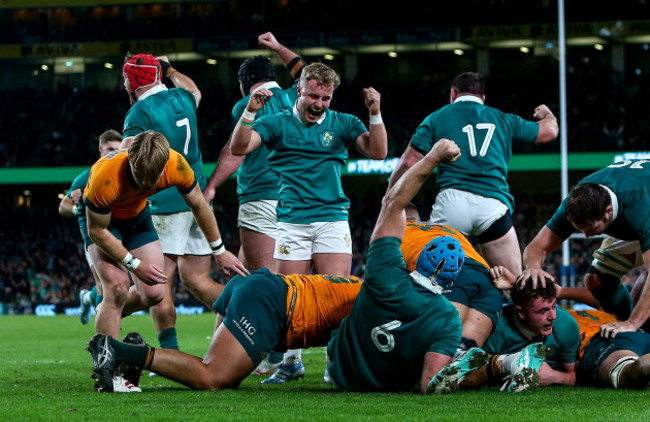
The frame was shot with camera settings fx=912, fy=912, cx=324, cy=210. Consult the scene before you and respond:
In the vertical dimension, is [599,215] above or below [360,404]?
above

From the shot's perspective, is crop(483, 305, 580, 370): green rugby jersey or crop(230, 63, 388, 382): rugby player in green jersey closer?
crop(483, 305, 580, 370): green rugby jersey

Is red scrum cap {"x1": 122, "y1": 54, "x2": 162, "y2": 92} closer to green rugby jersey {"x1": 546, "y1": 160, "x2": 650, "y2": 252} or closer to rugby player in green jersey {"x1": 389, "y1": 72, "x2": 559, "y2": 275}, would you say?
rugby player in green jersey {"x1": 389, "y1": 72, "x2": 559, "y2": 275}

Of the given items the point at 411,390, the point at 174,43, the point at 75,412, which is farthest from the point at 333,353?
the point at 174,43

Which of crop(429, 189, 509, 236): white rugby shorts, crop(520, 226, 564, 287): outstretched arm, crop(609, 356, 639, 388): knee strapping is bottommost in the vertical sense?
crop(609, 356, 639, 388): knee strapping

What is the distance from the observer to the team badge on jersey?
7.04 meters

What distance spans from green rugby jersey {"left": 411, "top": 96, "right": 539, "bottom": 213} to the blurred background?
18816 millimetres

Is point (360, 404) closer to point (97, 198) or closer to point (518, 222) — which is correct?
point (97, 198)

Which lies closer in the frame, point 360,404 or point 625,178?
point 360,404

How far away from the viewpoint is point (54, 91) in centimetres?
3534

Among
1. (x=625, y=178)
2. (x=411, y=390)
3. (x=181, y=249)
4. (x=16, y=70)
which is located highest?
(x=16, y=70)

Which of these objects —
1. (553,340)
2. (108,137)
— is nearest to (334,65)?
(108,137)

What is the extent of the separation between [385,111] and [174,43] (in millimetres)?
8880

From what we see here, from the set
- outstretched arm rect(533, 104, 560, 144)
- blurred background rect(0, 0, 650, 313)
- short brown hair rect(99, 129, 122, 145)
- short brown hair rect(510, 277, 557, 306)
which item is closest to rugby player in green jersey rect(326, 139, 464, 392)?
short brown hair rect(510, 277, 557, 306)

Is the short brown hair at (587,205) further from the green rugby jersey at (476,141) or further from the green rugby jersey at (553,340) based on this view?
the green rugby jersey at (476,141)
